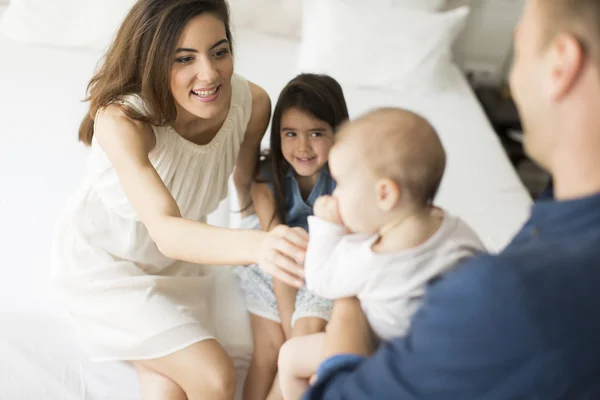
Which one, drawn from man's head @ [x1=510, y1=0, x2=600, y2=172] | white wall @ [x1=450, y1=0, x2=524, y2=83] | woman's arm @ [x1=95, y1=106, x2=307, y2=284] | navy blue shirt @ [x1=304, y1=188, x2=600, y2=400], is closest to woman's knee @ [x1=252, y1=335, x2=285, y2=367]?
woman's arm @ [x1=95, y1=106, x2=307, y2=284]

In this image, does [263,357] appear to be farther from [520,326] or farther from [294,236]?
[520,326]

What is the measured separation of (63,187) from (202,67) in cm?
78

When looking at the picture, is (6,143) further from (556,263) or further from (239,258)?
(556,263)

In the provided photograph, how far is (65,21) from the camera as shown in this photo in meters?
2.47

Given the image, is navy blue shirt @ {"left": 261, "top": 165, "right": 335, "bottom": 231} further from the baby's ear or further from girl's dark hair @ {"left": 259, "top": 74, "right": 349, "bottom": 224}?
the baby's ear

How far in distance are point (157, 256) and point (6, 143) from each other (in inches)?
32.6

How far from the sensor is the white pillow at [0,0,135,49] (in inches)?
96.7

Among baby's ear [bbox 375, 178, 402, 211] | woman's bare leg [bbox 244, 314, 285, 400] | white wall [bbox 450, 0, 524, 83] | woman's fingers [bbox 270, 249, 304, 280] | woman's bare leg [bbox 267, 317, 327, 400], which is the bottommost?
woman's bare leg [bbox 244, 314, 285, 400]

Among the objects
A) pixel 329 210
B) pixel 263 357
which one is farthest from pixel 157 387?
pixel 329 210

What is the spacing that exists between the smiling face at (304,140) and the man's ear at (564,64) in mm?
906

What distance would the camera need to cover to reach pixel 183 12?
4.06ft

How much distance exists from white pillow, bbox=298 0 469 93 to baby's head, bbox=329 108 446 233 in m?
1.61

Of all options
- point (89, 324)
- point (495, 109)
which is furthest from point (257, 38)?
point (89, 324)

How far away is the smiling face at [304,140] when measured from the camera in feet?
5.00
